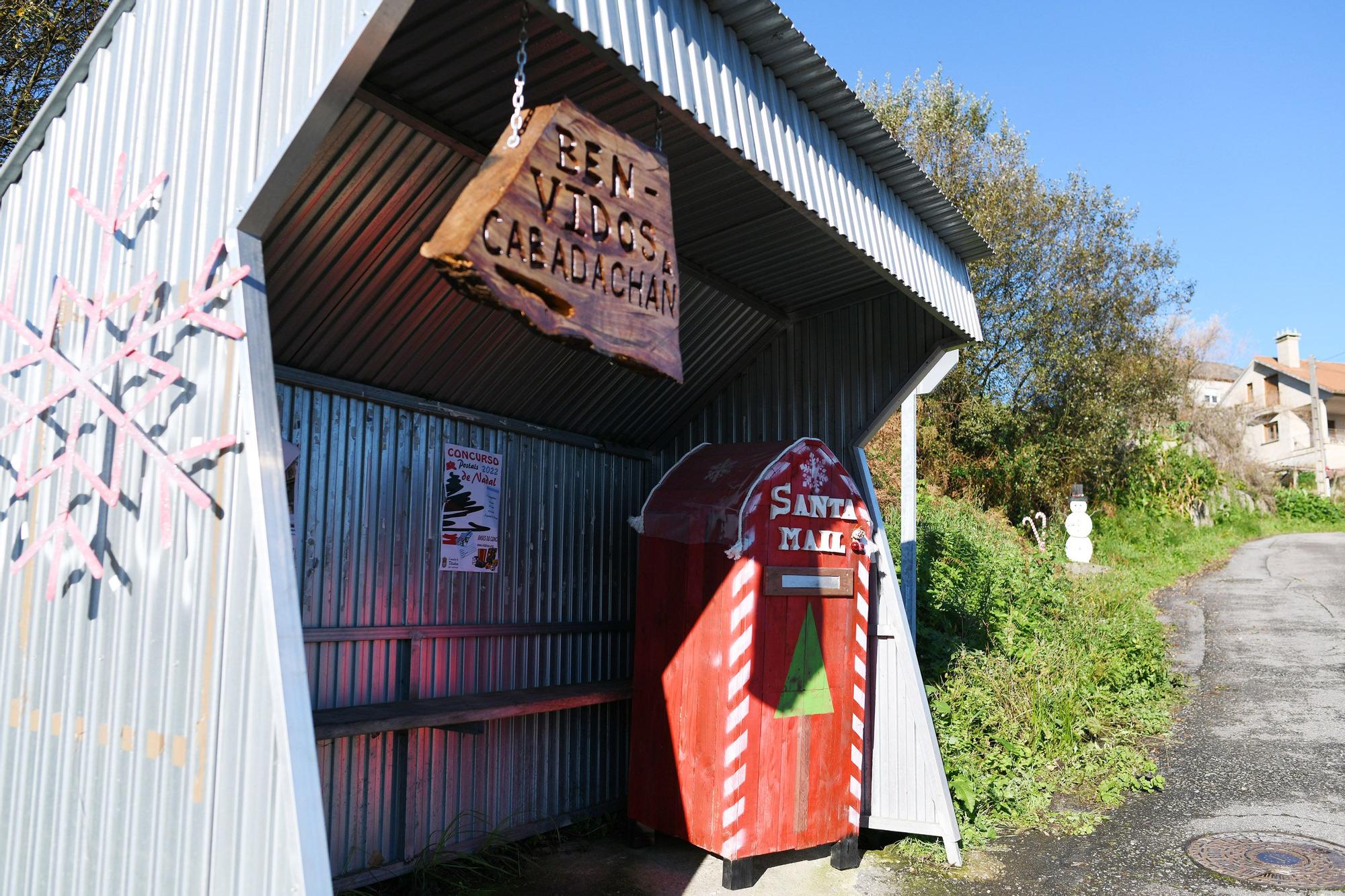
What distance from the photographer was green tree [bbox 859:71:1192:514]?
18.8 meters

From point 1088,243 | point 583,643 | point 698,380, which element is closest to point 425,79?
point 698,380

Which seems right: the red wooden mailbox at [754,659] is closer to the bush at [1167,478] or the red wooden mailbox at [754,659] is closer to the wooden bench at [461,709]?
the wooden bench at [461,709]

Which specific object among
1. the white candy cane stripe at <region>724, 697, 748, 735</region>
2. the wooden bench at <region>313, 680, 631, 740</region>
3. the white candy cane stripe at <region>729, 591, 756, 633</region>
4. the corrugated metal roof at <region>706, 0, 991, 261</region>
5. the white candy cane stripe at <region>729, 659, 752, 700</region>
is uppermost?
the corrugated metal roof at <region>706, 0, 991, 261</region>

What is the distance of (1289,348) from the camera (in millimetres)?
41031

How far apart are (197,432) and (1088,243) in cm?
1906

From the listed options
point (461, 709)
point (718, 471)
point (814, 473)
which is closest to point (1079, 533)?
point (814, 473)

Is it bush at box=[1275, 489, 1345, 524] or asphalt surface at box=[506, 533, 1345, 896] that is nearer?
asphalt surface at box=[506, 533, 1345, 896]

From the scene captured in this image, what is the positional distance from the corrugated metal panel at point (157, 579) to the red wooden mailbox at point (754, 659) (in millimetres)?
3253

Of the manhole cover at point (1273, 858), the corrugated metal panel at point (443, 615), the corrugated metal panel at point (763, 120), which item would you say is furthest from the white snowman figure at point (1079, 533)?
the corrugated metal panel at point (443, 615)

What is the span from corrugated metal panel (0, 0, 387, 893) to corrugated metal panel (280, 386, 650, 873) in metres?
1.32

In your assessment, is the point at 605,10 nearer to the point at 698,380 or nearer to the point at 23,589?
the point at 23,589

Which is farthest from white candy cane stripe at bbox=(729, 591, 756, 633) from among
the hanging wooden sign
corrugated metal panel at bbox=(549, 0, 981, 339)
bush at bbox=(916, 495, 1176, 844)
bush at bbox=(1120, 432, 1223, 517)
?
bush at bbox=(1120, 432, 1223, 517)

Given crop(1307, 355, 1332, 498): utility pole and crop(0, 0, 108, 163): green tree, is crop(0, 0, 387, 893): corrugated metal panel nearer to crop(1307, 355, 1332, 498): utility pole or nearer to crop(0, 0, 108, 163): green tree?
crop(0, 0, 108, 163): green tree

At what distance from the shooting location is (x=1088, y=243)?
19.1 meters
